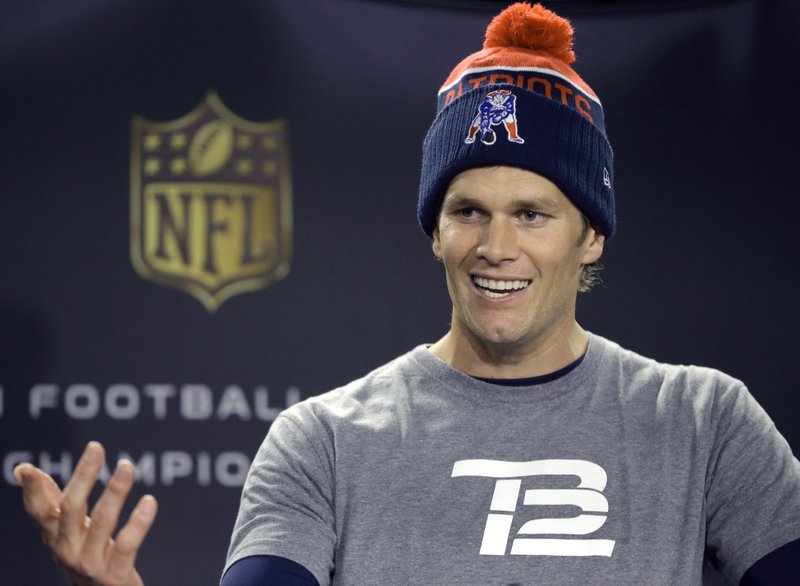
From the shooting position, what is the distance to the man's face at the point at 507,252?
1.62m

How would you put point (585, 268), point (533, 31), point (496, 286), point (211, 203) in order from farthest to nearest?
1. point (211, 203)
2. point (585, 268)
3. point (533, 31)
4. point (496, 286)

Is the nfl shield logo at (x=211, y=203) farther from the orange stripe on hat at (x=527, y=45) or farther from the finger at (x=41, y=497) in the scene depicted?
the finger at (x=41, y=497)

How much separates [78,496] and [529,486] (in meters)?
0.59

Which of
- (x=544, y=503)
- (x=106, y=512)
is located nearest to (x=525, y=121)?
(x=544, y=503)

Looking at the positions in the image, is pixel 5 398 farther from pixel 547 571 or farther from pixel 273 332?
pixel 547 571

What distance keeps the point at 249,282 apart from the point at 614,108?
1.17m

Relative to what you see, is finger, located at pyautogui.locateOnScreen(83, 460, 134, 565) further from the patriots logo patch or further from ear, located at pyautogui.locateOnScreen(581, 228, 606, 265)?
ear, located at pyautogui.locateOnScreen(581, 228, 606, 265)

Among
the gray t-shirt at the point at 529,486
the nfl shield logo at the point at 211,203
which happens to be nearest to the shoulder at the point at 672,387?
the gray t-shirt at the point at 529,486

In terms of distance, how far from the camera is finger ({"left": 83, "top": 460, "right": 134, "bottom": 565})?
127cm

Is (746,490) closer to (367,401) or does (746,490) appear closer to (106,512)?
(367,401)

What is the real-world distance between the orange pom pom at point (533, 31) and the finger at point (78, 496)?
88 centimetres

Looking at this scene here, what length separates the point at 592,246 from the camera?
177 cm

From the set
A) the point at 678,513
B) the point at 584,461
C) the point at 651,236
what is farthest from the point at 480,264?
the point at 651,236

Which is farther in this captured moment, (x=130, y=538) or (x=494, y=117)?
(x=494, y=117)
